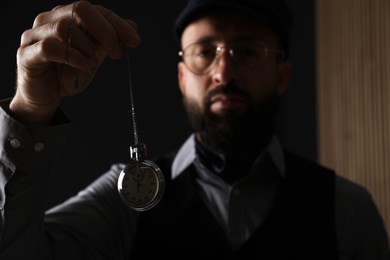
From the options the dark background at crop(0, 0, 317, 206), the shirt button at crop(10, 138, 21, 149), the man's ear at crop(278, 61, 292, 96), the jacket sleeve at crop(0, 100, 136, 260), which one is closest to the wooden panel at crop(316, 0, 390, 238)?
the dark background at crop(0, 0, 317, 206)

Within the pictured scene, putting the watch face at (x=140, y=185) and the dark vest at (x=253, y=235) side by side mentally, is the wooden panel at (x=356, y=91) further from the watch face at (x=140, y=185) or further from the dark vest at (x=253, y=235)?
the watch face at (x=140, y=185)

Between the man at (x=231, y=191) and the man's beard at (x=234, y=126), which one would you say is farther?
the man's beard at (x=234, y=126)

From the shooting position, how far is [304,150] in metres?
2.62

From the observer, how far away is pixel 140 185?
900mm

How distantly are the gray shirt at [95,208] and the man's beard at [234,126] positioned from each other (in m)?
0.06

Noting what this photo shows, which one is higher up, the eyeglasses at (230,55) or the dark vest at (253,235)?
the eyeglasses at (230,55)

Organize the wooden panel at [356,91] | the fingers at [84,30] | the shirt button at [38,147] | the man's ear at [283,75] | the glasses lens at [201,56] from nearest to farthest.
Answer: the fingers at [84,30], the shirt button at [38,147], the glasses lens at [201,56], the man's ear at [283,75], the wooden panel at [356,91]

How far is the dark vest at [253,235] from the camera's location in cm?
129

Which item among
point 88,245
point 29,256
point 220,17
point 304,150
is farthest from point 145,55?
point 29,256

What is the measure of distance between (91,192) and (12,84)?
622 millimetres

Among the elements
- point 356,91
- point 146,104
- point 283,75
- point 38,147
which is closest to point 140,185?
point 38,147

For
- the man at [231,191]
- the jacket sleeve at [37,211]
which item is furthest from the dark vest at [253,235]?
the jacket sleeve at [37,211]

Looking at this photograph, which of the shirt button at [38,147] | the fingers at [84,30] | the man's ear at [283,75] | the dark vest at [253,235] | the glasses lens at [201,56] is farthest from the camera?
the man's ear at [283,75]

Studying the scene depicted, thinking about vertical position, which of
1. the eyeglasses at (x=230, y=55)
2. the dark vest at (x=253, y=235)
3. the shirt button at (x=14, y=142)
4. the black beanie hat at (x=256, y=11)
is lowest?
the dark vest at (x=253, y=235)
